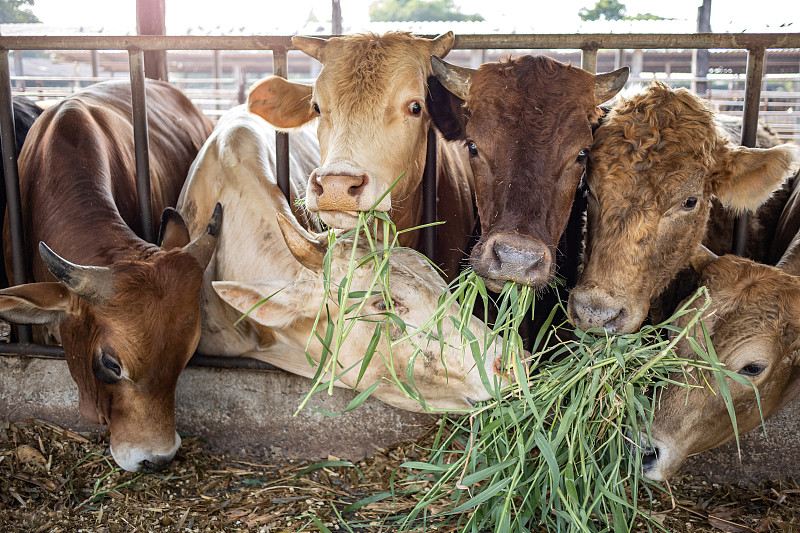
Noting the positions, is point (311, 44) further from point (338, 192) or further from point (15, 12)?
point (15, 12)

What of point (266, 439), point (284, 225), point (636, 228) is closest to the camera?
point (636, 228)

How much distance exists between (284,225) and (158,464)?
1252 millimetres

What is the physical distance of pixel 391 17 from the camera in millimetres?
41656

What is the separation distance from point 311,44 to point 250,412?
185cm

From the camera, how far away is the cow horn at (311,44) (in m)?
3.02

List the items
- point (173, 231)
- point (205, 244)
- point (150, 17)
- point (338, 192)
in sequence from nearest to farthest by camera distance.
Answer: point (338, 192), point (205, 244), point (173, 231), point (150, 17)

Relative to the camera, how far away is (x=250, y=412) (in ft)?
11.5

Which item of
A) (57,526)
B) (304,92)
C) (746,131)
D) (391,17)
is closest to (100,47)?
(304,92)

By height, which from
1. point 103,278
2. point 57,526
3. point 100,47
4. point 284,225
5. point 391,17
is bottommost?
point 57,526

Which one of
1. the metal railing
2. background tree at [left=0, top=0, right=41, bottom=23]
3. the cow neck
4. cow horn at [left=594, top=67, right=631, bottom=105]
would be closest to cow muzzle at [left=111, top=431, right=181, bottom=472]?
the metal railing

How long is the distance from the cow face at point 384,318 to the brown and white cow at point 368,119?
0.90 ft

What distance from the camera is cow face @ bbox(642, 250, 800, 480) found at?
2.60 metres

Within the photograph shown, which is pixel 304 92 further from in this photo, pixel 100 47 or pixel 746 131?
pixel 746 131

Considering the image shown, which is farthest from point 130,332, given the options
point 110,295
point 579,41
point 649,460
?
point 579,41
